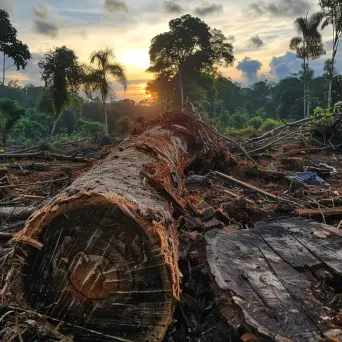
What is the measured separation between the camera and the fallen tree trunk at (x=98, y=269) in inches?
A: 85.4

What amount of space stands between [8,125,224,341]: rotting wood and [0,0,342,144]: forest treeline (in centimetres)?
503

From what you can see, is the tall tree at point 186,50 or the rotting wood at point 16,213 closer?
the rotting wood at point 16,213

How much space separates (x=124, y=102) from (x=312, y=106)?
2401cm

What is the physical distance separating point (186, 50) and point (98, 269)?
36.9 metres

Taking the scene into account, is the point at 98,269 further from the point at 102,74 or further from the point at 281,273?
the point at 102,74

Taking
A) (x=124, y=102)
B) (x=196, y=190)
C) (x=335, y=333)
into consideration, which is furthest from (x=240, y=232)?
(x=124, y=102)

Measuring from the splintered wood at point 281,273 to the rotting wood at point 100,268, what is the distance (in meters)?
0.48

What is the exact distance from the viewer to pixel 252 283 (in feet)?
7.52

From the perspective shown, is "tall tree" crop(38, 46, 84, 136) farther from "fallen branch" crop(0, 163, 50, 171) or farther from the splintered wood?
the splintered wood

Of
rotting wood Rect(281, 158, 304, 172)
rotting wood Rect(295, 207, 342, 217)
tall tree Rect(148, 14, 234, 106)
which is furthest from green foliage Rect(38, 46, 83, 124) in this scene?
rotting wood Rect(295, 207, 342, 217)

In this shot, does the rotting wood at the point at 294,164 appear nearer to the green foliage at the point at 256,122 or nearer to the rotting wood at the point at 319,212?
the rotting wood at the point at 319,212

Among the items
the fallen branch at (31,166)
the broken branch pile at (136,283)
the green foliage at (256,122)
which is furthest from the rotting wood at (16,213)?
the green foliage at (256,122)

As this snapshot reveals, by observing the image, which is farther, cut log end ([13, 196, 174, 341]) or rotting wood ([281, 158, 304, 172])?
rotting wood ([281, 158, 304, 172])

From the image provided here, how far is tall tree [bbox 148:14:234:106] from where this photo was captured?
1416 inches
